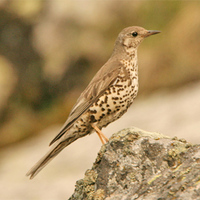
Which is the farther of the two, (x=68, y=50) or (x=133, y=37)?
(x=68, y=50)

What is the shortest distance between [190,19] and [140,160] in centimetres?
1158

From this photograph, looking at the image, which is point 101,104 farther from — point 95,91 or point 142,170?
point 142,170

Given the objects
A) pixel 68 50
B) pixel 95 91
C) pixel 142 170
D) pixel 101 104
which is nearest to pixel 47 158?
pixel 101 104

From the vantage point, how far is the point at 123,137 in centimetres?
581

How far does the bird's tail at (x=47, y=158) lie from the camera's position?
23.8 ft

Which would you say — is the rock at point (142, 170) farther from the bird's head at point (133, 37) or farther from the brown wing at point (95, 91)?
the bird's head at point (133, 37)

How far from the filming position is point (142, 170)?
5.28m

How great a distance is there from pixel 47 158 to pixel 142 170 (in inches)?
103

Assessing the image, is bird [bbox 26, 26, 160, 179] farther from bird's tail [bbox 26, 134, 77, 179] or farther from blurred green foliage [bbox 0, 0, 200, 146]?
blurred green foliage [bbox 0, 0, 200, 146]

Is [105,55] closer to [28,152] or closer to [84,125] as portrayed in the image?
[28,152]

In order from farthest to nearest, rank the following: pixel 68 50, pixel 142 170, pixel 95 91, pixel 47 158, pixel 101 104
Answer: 1. pixel 68 50
2. pixel 95 91
3. pixel 101 104
4. pixel 47 158
5. pixel 142 170

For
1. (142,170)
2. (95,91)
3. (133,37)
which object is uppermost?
(133,37)

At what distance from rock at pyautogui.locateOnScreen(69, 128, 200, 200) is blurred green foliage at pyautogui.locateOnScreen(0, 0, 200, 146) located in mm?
9500

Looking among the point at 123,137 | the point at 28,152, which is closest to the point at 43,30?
the point at 28,152
